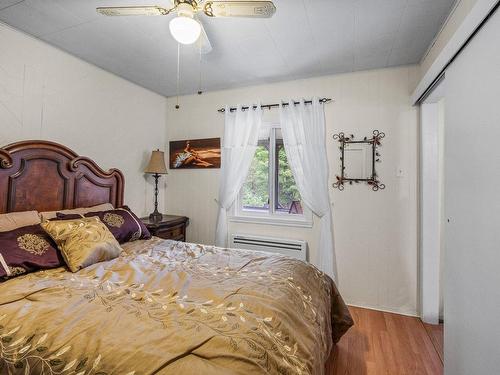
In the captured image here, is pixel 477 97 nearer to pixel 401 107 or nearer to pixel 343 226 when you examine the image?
pixel 401 107

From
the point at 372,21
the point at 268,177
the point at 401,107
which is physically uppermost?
the point at 372,21

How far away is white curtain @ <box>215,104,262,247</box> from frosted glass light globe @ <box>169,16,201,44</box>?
1.58m

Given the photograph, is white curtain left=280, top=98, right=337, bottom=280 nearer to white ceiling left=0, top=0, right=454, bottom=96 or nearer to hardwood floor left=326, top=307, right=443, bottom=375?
white ceiling left=0, top=0, right=454, bottom=96

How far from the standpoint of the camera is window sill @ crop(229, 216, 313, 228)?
2.86m

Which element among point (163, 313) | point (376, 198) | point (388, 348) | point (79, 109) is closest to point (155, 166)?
point (79, 109)

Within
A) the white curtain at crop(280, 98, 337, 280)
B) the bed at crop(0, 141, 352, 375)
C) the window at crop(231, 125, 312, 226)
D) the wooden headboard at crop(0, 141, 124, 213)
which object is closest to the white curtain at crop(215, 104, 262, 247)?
the window at crop(231, 125, 312, 226)

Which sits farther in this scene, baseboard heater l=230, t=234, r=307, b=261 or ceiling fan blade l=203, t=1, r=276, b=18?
baseboard heater l=230, t=234, r=307, b=261

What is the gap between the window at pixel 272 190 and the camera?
2.97 metres

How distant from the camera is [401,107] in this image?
2525 millimetres

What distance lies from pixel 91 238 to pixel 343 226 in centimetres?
231

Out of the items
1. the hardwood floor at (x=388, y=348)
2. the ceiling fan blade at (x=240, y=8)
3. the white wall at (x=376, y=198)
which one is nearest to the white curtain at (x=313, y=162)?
the white wall at (x=376, y=198)

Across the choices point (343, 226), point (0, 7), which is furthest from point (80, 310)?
point (343, 226)

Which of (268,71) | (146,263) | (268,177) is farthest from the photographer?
(268,177)

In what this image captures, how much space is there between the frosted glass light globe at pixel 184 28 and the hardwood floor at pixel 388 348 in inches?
91.6
